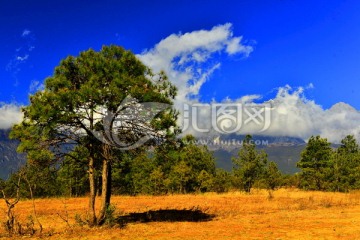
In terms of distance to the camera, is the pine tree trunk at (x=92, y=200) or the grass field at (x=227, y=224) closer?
the grass field at (x=227, y=224)

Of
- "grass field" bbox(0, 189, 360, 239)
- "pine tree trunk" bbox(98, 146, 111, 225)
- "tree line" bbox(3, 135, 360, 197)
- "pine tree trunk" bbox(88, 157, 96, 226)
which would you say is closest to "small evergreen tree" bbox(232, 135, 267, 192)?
→ "tree line" bbox(3, 135, 360, 197)

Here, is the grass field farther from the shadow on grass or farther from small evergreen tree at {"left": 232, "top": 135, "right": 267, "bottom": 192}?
small evergreen tree at {"left": 232, "top": 135, "right": 267, "bottom": 192}

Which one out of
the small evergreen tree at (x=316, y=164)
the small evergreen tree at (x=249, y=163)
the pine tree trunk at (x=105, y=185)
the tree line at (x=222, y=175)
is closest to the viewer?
the pine tree trunk at (x=105, y=185)

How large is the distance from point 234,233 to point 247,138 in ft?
123

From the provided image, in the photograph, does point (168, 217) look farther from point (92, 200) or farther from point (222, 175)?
point (222, 175)

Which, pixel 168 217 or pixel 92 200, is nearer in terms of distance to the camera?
pixel 92 200

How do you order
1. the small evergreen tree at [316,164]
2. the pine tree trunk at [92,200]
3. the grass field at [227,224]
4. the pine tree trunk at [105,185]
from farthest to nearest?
1. the small evergreen tree at [316,164]
2. the pine tree trunk at [105,185]
3. the pine tree trunk at [92,200]
4. the grass field at [227,224]

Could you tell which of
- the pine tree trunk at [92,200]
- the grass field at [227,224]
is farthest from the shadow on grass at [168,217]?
the pine tree trunk at [92,200]

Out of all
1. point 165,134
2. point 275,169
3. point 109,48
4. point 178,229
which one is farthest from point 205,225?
point 275,169

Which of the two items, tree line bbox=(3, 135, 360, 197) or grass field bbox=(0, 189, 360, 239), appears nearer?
grass field bbox=(0, 189, 360, 239)

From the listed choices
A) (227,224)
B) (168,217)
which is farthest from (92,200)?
(227,224)

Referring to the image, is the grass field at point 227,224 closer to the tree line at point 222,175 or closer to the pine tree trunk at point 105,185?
the pine tree trunk at point 105,185

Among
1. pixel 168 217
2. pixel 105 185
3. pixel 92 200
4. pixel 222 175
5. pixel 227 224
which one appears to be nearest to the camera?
pixel 92 200

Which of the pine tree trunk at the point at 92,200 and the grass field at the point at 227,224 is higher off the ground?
the pine tree trunk at the point at 92,200
